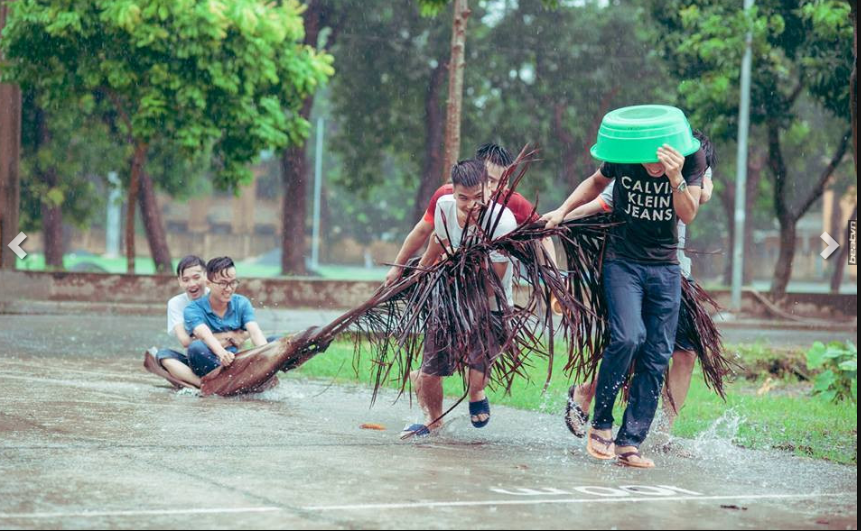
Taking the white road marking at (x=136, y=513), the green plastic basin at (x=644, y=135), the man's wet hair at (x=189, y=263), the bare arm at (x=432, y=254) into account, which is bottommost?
the white road marking at (x=136, y=513)

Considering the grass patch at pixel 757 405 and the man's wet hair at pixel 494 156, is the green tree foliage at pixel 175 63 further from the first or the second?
the man's wet hair at pixel 494 156

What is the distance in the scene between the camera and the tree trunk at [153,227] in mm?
27297

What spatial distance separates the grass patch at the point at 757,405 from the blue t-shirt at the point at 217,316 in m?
0.90

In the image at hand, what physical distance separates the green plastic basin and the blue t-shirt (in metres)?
3.44

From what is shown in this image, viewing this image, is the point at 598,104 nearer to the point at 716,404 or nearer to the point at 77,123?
the point at 77,123

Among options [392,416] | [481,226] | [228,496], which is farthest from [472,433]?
[228,496]

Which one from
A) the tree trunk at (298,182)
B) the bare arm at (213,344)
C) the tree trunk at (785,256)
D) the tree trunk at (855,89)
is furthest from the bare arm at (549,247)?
the tree trunk at (298,182)

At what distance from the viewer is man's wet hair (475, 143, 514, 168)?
6.98m

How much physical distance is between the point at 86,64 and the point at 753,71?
12.5m

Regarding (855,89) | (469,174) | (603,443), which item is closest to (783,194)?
(855,89)

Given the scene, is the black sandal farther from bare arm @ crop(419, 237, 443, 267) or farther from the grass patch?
bare arm @ crop(419, 237, 443, 267)

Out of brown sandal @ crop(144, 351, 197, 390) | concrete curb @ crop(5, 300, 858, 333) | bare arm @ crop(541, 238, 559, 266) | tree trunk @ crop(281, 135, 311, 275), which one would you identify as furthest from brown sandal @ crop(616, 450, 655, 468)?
tree trunk @ crop(281, 135, 311, 275)

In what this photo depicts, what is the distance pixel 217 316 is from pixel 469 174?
293cm

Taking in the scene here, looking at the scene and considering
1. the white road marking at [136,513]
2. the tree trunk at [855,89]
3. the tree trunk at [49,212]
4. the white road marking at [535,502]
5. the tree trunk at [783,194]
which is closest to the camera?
the white road marking at [136,513]
